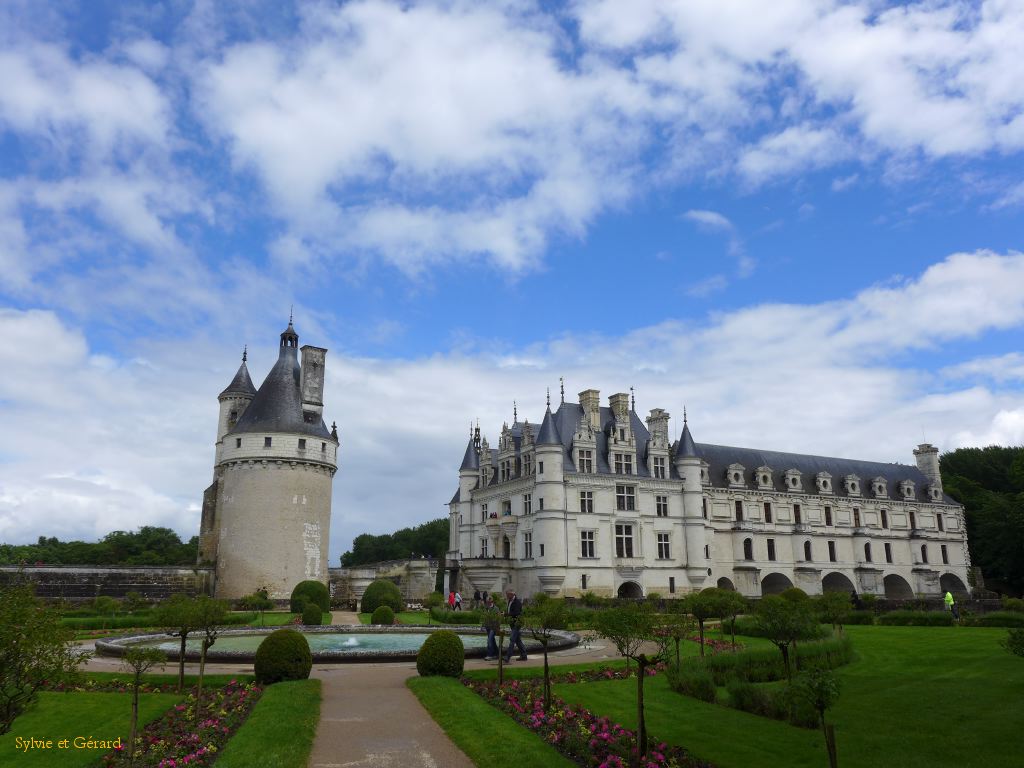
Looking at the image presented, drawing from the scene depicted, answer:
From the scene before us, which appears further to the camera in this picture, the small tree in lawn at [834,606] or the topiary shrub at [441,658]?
the small tree in lawn at [834,606]

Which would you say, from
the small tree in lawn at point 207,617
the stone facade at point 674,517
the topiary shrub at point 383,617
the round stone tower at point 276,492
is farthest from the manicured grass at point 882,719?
the round stone tower at point 276,492

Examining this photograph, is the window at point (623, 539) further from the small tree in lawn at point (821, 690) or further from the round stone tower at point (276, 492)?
the small tree in lawn at point (821, 690)

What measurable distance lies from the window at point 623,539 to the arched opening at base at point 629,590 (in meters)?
2.20

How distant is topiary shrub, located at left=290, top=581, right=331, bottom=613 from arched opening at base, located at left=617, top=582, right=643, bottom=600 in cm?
2067

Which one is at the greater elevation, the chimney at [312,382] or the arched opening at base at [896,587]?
the chimney at [312,382]

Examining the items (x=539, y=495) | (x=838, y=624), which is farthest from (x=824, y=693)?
(x=539, y=495)

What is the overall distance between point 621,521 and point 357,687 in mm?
37087

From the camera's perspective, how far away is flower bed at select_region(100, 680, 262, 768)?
10680mm

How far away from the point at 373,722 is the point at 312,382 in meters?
40.6

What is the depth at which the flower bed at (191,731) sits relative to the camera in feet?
35.0

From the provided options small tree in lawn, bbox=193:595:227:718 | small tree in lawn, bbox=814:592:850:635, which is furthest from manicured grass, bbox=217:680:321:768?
small tree in lawn, bbox=814:592:850:635

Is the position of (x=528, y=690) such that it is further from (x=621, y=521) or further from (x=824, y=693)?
(x=621, y=521)

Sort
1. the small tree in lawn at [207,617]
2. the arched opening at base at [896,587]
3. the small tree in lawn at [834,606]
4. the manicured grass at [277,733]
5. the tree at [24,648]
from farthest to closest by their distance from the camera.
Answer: the arched opening at base at [896,587], the small tree in lawn at [834,606], the small tree in lawn at [207,617], the manicured grass at [277,733], the tree at [24,648]

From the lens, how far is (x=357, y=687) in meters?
16.7
